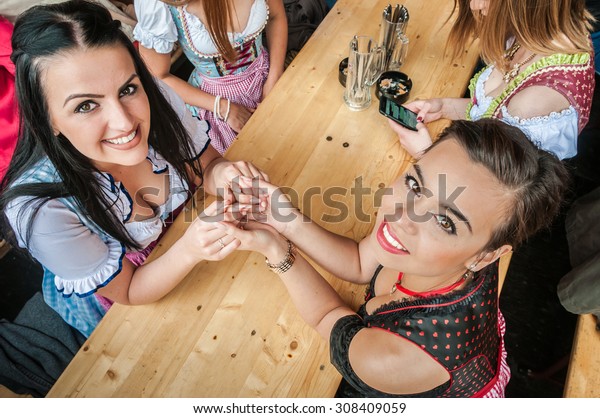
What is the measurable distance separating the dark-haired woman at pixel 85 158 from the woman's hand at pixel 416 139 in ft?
1.73

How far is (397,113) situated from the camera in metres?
1.55

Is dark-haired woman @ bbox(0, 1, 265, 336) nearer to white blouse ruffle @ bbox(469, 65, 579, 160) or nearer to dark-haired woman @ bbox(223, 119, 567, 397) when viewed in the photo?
dark-haired woman @ bbox(223, 119, 567, 397)

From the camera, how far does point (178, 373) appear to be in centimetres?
114

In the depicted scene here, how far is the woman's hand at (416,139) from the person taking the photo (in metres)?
1.50

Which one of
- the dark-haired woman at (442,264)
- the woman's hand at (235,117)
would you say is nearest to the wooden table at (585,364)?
the dark-haired woman at (442,264)

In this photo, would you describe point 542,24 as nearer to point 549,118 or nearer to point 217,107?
point 549,118

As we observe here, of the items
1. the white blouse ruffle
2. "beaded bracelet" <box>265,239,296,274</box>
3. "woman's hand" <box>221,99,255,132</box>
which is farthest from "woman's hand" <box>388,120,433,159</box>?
"woman's hand" <box>221,99,255,132</box>

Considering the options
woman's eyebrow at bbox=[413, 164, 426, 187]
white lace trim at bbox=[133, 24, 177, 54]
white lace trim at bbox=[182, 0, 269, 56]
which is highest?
woman's eyebrow at bbox=[413, 164, 426, 187]

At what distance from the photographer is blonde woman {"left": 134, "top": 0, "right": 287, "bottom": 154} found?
5.77 feet

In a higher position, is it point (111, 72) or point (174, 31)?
point (111, 72)

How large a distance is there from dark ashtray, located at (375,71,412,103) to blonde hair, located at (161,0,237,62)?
0.67 metres

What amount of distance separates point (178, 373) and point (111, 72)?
2.55 feet
